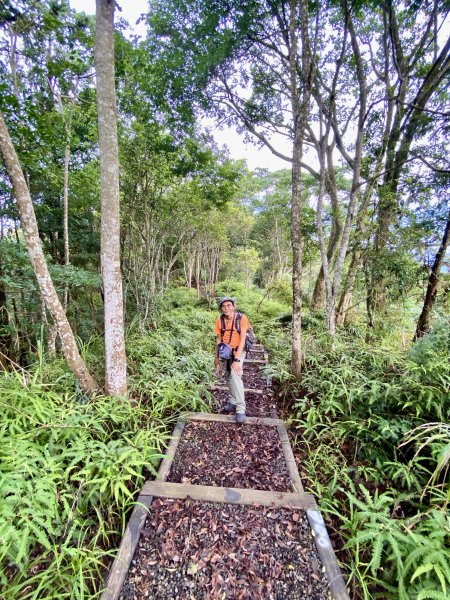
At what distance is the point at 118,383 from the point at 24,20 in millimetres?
5563

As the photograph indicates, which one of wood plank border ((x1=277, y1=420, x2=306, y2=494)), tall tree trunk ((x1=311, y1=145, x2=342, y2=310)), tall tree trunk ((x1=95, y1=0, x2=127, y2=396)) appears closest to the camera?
wood plank border ((x1=277, y1=420, x2=306, y2=494))

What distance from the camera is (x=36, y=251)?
2787 millimetres

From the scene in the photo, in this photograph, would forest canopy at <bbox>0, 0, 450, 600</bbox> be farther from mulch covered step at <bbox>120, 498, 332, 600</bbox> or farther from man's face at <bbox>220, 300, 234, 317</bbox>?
man's face at <bbox>220, 300, 234, 317</bbox>

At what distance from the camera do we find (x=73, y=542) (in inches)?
77.0

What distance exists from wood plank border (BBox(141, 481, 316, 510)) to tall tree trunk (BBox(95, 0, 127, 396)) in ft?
4.53

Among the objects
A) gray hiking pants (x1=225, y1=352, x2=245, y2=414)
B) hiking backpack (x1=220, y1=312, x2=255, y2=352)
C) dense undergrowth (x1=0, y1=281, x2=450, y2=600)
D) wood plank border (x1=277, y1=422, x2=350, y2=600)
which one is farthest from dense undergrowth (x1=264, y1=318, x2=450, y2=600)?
hiking backpack (x1=220, y1=312, x2=255, y2=352)

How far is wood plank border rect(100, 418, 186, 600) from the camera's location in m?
1.66

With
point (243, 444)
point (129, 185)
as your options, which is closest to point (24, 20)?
point (129, 185)

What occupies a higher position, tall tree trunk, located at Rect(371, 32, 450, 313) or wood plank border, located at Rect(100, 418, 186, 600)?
tall tree trunk, located at Rect(371, 32, 450, 313)

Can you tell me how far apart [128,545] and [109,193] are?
3523 millimetres

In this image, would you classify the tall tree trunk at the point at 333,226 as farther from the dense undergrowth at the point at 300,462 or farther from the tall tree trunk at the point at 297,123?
the dense undergrowth at the point at 300,462

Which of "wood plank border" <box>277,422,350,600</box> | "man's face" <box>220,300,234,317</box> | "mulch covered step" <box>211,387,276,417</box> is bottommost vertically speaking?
"mulch covered step" <box>211,387,276,417</box>

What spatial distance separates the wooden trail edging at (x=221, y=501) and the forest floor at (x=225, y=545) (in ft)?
0.14

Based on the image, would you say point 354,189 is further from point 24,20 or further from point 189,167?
point 24,20
